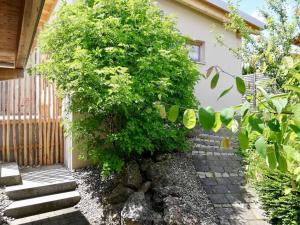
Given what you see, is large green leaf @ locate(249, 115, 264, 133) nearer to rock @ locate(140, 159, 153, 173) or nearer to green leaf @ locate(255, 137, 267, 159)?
green leaf @ locate(255, 137, 267, 159)

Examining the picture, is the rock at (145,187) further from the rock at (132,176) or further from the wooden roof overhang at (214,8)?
the wooden roof overhang at (214,8)

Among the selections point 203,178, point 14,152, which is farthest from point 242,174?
point 14,152

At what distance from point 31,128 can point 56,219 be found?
2.62m

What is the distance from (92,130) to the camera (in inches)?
221

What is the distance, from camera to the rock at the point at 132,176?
509 centimetres

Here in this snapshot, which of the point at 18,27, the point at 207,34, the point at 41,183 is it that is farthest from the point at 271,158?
the point at 207,34

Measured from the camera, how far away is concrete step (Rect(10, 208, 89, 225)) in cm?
466

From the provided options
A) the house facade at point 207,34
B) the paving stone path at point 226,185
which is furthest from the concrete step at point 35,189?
the house facade at point 207,34

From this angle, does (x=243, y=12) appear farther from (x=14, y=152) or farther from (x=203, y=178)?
(x=14, y=152)

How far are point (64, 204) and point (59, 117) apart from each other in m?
2.41

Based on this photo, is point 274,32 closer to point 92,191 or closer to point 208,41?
point 208,41

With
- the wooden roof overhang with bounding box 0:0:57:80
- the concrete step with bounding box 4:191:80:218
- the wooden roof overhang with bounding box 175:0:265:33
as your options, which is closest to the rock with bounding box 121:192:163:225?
the concrete step with bounding box 4:191:80:218

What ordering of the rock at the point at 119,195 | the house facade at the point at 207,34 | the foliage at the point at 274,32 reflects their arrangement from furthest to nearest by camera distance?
the house facade at the point at 207,34, the foliage at the point at 274,32, the rock at the point at 119,195

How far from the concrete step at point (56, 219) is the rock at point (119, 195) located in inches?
21.2
